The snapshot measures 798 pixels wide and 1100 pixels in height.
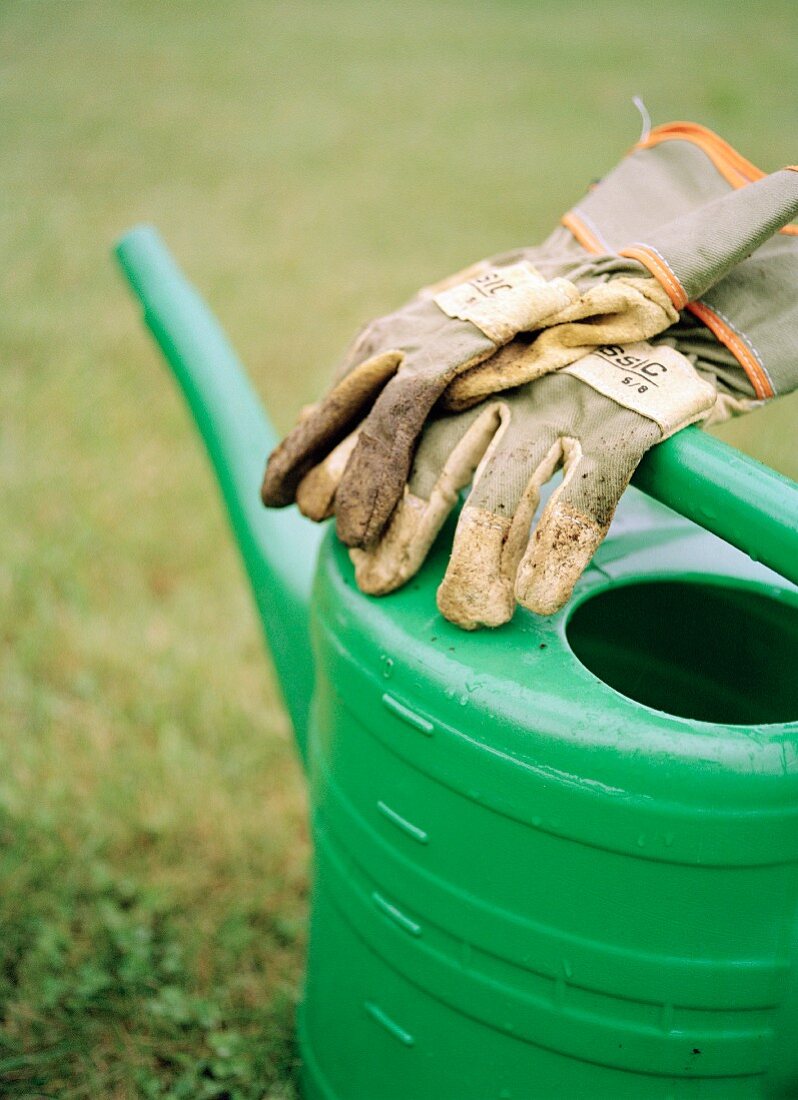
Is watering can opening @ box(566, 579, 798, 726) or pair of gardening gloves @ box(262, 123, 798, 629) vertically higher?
pair of gardening gloves @ box(262, 123, 798, 629)

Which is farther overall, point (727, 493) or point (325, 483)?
point (325, 483)

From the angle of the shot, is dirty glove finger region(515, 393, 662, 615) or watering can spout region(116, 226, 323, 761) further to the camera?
watering can spout region(116, 226, 323, 761)

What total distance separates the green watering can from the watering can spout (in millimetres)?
172

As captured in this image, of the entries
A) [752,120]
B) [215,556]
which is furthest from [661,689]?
[752,120]

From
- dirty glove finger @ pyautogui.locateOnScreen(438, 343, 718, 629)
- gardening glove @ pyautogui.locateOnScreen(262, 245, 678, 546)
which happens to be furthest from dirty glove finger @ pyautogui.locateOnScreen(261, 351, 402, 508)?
dirty glove finger @ pyautogui.locateOnScreen(438, 343, 718, 629)

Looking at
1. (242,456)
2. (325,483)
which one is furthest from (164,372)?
(325,483)

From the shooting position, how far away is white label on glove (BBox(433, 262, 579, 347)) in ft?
2.75

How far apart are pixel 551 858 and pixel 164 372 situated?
2732 millimetres

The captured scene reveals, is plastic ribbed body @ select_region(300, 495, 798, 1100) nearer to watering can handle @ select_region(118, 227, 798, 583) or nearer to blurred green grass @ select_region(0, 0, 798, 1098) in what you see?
watering can handle @ select_region(118, 227, 798, 583)

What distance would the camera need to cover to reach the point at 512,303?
85 centimetres

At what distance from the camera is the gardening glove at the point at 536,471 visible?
78 cm

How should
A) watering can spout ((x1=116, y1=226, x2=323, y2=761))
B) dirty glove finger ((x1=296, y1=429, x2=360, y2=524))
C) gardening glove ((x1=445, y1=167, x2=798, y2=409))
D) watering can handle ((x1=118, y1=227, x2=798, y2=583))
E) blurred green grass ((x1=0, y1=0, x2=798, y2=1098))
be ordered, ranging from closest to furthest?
watering can handle ((x1=118, y1=227, x2=798, y2=583)) → gardening glove ((x1=445, y1=167, x2=798, y2=409)) → dirty glove finger ((x1=296, y1=429, x2=360, y2=524)) → watering can spout ((x1=116, y1=226, x2=323, y2=761)) → blurred green grass ((x1=0, y1=0, x2=798, y2=1098))

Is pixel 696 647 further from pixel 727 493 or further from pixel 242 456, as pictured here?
pixel 242 456

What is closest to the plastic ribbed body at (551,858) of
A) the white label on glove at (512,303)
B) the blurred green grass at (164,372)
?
the white label on glove at (512,303)
